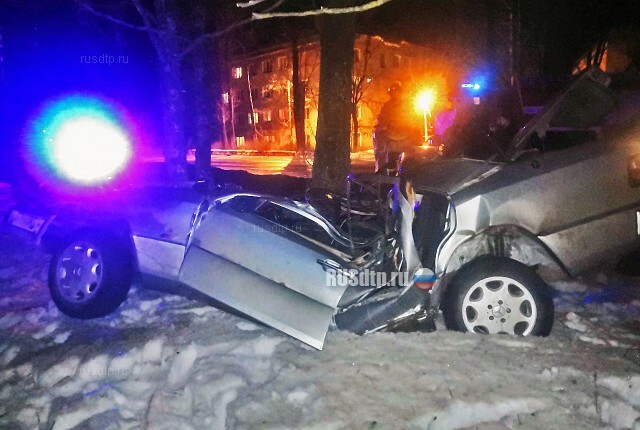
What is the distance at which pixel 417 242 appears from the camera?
394cm

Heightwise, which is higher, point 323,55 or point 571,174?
point 323,55

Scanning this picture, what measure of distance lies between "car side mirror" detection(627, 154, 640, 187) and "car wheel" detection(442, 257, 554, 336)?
3.78 ft

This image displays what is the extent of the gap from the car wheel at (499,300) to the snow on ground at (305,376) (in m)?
0.12

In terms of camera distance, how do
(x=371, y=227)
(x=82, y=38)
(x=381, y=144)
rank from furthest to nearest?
(x=82, y=38), (x=381, y=144), (x=371, y=227)

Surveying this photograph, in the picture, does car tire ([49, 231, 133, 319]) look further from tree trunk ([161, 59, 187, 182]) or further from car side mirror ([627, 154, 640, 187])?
tree trunk ([161, 59, 187, 182])

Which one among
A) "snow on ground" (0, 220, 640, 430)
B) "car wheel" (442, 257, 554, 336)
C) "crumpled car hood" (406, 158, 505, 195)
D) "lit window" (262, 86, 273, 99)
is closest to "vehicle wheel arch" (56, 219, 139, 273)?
"snow on ground" (0, 220, 640, 430)

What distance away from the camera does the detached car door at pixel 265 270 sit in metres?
3.38

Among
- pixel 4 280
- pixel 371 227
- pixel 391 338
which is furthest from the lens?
pixel 4 280

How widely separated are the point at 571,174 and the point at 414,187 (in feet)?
3.86

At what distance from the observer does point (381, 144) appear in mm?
9969

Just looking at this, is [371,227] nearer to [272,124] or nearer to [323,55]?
[323,55]

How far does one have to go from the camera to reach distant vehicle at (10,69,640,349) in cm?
349

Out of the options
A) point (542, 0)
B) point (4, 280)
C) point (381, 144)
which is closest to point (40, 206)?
point (4, 280)

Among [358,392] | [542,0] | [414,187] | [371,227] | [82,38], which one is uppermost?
[542,0]
